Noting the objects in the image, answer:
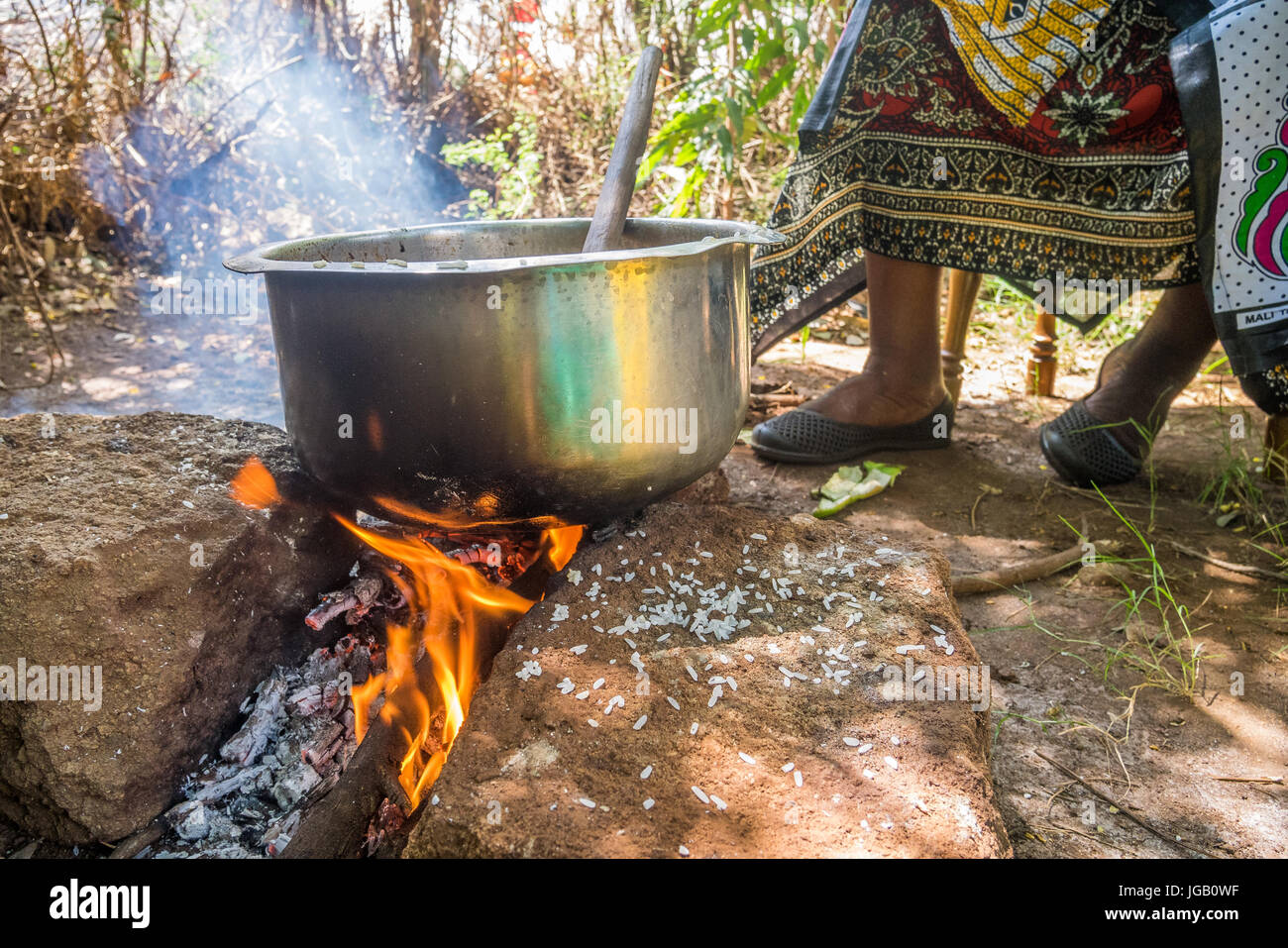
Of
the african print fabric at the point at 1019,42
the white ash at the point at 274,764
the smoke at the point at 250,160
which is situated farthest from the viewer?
the smoke at the point at 250,160

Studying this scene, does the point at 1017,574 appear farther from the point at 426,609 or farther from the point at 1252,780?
the point at 426,609

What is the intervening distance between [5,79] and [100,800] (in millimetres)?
4502

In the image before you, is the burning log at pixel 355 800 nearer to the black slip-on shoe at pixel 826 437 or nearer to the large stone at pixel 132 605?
the large stone at pixel 132 605

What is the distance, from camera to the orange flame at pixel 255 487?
1784 mm

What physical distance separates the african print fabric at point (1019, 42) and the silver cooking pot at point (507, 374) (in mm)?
1494

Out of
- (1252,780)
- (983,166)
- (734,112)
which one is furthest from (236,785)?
(734,112)

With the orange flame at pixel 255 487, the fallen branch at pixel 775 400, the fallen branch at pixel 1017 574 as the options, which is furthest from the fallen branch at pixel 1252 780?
the fallen branch at pixel 775 400

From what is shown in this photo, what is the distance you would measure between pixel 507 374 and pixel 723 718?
2.12ft

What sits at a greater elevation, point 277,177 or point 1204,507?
point 277,177

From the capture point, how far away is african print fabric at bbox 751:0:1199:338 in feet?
8.77

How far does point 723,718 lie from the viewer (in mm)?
1465
